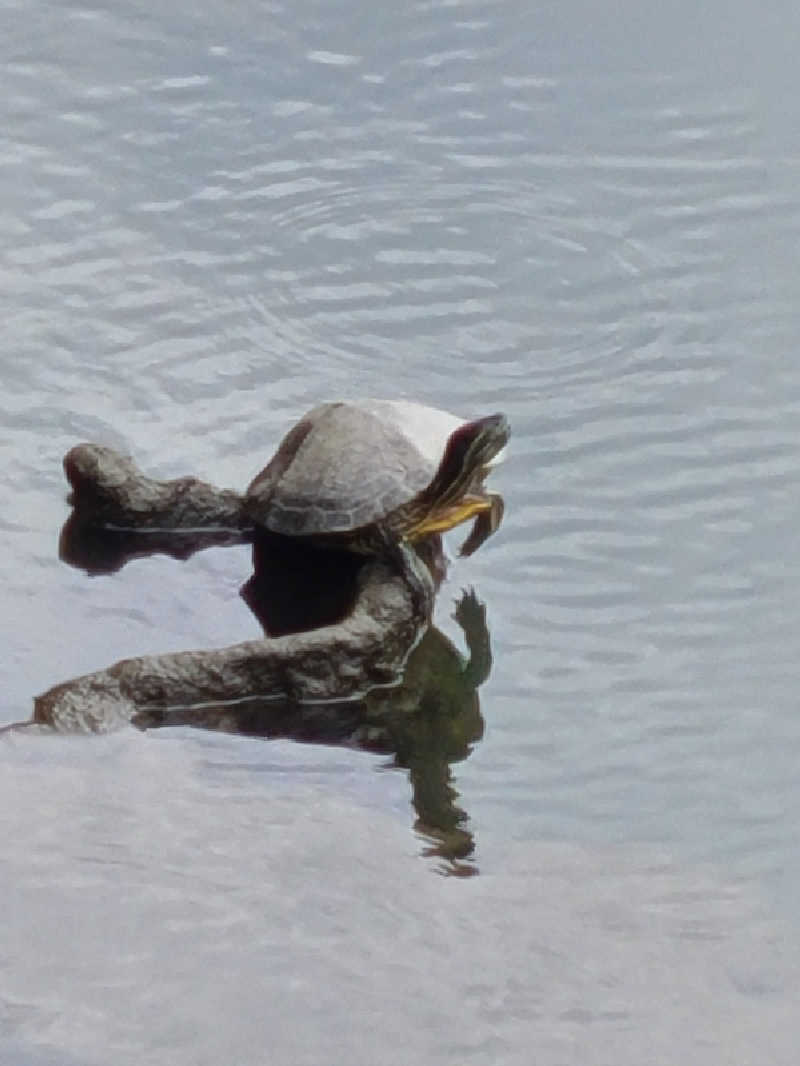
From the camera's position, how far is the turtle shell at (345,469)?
5250 millimetres

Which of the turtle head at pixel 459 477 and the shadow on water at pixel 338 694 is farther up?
the turtle head at pixel 459 477

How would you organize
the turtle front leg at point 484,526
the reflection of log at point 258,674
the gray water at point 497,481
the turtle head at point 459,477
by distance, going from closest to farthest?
the gray water at point 497,481
the reflection of log at point 258,674
the turtle head at point 459,477
the turtle front leg at point 484,526

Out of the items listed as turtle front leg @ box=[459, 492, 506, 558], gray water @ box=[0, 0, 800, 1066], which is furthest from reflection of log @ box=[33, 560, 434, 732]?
turtle front leg @ box=[459, 492, 506, 558]

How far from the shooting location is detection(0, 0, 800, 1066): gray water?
3922 millimetres

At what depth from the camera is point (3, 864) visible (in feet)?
13.3

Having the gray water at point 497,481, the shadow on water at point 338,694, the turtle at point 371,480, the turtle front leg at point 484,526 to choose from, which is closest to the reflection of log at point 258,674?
the shadow on water at point 338,694

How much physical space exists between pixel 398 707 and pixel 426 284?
6.70 feet

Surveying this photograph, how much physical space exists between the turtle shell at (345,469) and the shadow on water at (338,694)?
0.39 feet

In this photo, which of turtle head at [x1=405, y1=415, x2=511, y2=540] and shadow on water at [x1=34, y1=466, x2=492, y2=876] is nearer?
shadow on water at [x1=34, y1=466, x2=492, y2=876]

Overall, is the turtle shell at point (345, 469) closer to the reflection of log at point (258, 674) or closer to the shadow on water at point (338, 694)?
the shadow on water at point (338, 694)

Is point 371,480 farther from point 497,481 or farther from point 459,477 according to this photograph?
point 497,481

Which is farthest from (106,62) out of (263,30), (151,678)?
(151,678)

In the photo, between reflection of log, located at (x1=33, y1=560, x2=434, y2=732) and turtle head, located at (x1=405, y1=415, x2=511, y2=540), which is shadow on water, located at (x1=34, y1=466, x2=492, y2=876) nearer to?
reflection of log, located at (x1=33, y1=560, x2=434, y2=732)

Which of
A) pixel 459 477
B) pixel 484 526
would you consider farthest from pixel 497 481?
pixel 459 477
